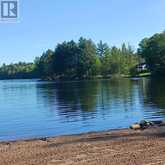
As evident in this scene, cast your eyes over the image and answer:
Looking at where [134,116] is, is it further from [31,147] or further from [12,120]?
[31,147]

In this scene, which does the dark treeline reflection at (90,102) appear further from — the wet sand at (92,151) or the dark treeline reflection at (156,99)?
the wet sand at (92,151)

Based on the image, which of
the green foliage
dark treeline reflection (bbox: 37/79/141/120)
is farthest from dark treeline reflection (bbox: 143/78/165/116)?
Answer: the green foliage

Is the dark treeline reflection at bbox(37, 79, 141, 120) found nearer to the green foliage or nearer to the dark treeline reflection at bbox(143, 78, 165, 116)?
the dark treeline reflection at bbox(143, 78, 165, 116)

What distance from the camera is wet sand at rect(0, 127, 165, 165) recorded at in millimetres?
13859

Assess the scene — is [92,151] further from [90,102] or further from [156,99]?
[90,102]

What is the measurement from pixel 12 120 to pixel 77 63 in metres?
159

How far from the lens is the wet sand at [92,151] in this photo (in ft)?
45.5

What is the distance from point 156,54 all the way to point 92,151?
14126cm

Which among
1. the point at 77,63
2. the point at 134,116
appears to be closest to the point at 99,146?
the point at 134,116

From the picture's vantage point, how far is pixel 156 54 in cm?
15388

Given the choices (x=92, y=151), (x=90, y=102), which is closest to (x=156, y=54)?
(x=90, y=102)

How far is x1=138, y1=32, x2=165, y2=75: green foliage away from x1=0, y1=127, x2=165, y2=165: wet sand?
134 meters

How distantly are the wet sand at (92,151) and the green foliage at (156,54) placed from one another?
134 meters

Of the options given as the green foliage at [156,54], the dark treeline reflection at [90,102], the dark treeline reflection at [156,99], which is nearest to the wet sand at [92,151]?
the dark treeline reflection at [90,102]
